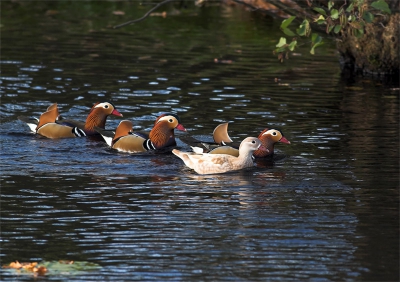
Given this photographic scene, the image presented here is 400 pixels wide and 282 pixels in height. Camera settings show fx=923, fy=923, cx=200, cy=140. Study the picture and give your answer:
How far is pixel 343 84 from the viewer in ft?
69.6

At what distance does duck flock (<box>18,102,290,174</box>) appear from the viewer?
13430mm

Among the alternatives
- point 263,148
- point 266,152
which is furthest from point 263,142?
point 263,148

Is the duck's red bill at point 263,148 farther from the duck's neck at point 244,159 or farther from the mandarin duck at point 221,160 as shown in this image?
the duck's neck at point 244,159

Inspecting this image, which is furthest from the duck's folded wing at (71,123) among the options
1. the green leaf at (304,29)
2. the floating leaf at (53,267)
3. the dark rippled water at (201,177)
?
the floating leaf at (53,267)

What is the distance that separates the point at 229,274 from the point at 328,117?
8.91 metres

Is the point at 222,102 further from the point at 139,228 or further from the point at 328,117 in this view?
the point at 139,228

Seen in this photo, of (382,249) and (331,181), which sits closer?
(382,249)

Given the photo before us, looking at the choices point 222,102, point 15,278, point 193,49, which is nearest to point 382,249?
point 15,278

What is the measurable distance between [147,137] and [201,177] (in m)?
2.22

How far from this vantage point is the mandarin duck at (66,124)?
15.7m

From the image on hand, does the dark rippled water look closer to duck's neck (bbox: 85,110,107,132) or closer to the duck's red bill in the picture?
the duck's red bill

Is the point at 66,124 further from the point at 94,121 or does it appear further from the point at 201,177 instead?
the point at 201,177

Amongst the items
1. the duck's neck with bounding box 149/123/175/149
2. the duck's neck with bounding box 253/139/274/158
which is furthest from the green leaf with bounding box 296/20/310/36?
the duck's neck with bounding box 149/123/175/149

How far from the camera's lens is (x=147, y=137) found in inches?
592
